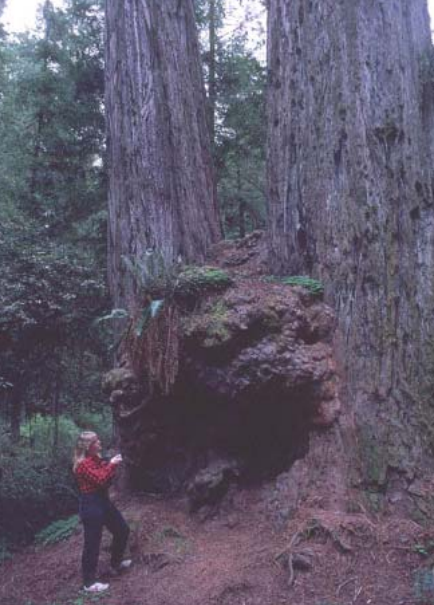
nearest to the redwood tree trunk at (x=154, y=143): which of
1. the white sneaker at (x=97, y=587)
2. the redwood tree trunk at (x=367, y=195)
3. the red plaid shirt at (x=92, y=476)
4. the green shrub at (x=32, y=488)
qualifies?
the redwood tree trunk at (x=367, y=195)

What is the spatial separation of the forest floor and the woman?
18 cm

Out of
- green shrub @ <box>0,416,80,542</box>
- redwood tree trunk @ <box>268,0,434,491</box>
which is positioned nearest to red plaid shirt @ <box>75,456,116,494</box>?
redwood tree trunk @ <box>268,0,434,491</box>

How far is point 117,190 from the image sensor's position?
9352 mm

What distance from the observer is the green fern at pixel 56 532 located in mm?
8102

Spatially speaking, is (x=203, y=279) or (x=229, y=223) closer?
(x=203, y=279)

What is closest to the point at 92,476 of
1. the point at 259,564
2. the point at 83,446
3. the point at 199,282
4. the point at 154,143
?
the point at 83,446

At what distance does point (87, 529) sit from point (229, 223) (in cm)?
1029

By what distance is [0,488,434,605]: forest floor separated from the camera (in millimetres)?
4973

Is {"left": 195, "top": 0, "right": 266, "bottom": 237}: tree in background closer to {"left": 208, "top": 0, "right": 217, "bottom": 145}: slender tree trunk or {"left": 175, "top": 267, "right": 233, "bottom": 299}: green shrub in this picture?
{"left": 208, "top": 0, "right": 217, "bottom": 145}: slender tree trunk

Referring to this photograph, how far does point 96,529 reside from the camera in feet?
19.5

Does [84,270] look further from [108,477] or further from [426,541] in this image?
[426,541]

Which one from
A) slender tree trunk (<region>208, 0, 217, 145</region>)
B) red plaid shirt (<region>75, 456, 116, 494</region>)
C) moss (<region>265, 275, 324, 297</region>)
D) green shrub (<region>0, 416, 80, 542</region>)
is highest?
slender tree trunk (<region>208, 0, 217, 145</region>)

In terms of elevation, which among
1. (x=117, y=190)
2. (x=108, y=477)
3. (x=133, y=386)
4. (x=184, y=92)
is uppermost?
(x=184, y=92)

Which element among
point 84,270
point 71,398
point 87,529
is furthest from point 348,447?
point 71,398
